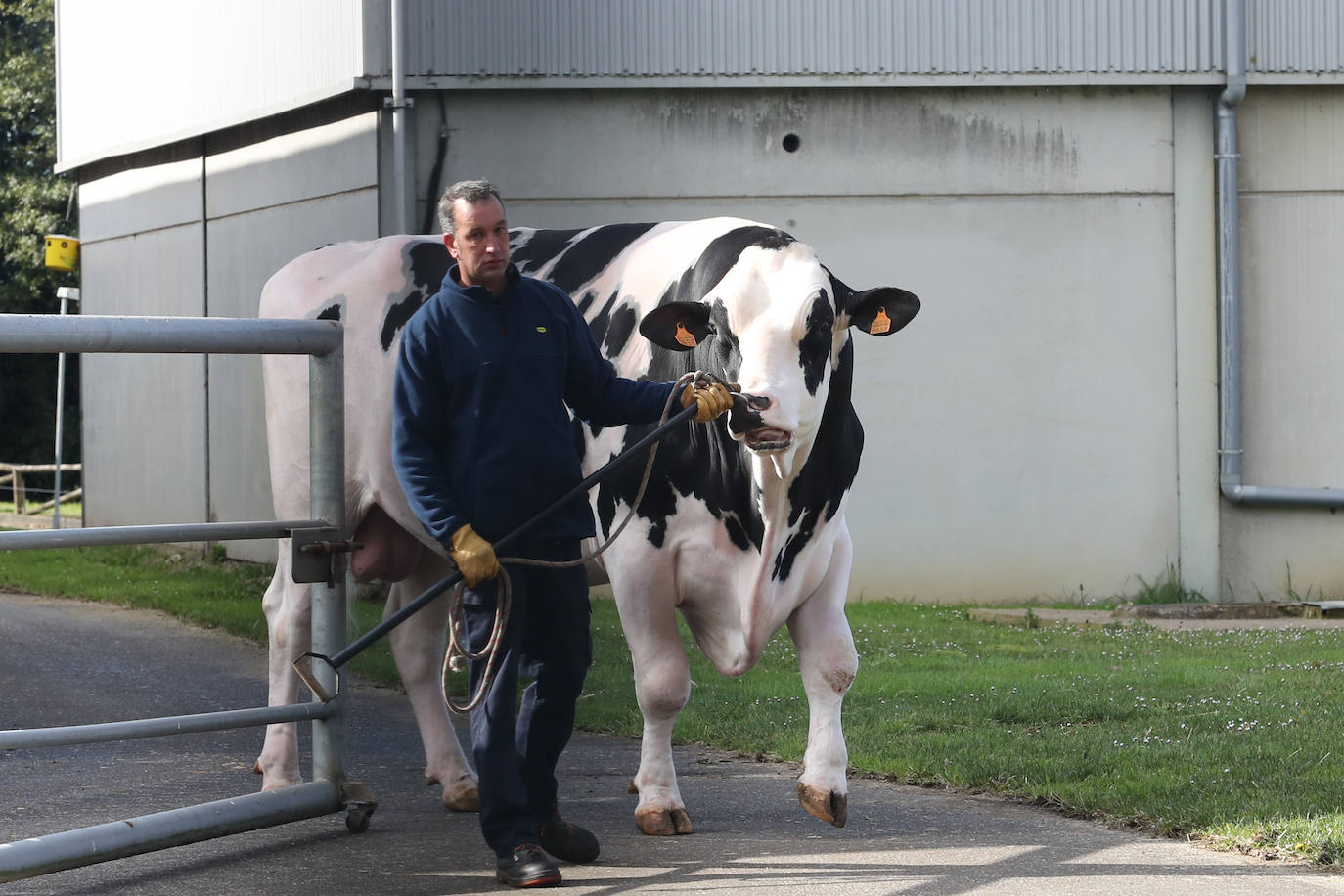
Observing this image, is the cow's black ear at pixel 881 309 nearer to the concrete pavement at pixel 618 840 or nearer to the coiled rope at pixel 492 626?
the coiled rope at pixel 492 626

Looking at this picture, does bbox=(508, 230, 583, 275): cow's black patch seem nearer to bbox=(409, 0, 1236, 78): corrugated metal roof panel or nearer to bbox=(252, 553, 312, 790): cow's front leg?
bbox=(252, 553, 312, 790): cow's front leg

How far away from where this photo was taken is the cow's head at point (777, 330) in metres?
5.38

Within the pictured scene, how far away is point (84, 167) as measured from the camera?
64.5 ft

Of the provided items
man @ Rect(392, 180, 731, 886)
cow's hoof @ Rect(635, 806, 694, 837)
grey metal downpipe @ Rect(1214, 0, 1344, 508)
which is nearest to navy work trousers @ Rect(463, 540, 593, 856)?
man @ Rect(392, 180, 731, 886)

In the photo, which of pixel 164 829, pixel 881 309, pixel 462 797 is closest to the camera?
pixel 164 829

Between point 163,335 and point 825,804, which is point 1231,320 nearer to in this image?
point 825,804

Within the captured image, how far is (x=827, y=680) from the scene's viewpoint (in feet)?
18.8

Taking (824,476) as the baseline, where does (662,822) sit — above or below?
below

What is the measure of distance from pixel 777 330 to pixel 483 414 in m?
0.99

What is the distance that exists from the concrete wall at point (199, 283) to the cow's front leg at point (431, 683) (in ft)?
24.5

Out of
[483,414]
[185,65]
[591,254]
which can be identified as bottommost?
[483,414]

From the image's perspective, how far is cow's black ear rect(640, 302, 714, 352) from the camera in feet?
18.5

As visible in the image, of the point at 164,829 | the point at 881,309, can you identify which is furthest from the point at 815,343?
the point at 164,829

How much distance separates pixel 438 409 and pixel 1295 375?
1073 cm
